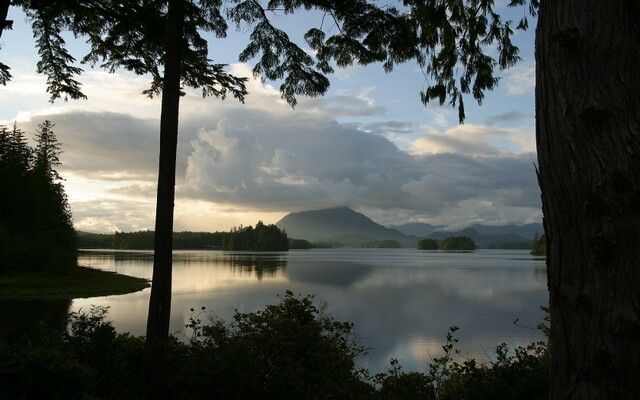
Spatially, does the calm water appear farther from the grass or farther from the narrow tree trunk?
the narrow tree trunk

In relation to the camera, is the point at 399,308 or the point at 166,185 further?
the point at 399,308

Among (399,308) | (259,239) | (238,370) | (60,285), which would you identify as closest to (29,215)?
(60,285)

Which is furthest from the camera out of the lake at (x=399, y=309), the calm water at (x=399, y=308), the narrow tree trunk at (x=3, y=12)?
the calm water at (x=399, y=308)

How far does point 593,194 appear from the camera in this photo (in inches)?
78.9

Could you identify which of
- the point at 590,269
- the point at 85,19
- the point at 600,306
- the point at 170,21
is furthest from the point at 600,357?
the point at 85,19

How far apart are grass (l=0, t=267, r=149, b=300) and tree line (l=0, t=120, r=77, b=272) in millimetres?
2046

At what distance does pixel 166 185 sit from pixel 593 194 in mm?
6910

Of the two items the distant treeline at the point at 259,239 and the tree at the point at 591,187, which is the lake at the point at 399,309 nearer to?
the tree at the point at 591,187

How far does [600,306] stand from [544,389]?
15.4 feet

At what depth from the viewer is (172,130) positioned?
308 inches

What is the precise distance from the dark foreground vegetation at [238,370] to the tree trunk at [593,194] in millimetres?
4164

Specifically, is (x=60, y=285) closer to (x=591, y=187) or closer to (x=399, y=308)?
(x=399, y=308)

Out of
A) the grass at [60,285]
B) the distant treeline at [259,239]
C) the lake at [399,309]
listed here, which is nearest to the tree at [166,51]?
the lake at [399,309]

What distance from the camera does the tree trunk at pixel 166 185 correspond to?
7484 mm
